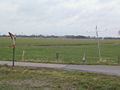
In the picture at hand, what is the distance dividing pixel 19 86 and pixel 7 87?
0.53 meters

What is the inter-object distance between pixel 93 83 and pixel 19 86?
2.91 meters

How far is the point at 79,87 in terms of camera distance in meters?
9.96

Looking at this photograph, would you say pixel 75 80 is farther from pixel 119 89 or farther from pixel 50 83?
pixel 119 89

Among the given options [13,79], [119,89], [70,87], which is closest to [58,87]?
[70,87]

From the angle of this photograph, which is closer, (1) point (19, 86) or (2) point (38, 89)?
(2) point (38, 89)

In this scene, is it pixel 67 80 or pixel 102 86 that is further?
pixel 67 80

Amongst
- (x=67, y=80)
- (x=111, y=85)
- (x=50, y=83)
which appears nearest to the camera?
(x=111, y=85)

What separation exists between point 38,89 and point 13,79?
2.87 metres

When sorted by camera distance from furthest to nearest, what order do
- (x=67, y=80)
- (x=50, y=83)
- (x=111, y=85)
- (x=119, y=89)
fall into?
(x=67, y=80)
(x=50, y=83)
(x=111, y=85)
(x=119, y=89)

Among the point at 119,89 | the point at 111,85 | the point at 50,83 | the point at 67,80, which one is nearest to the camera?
the point at 119,89

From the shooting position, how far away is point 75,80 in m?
11.5

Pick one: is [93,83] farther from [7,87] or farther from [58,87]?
[7,87]

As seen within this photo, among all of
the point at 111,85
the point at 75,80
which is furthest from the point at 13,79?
the point at 111,85

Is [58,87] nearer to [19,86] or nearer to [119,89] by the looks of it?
[19,86]
